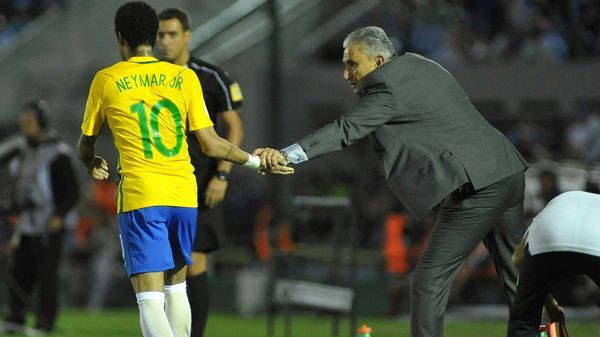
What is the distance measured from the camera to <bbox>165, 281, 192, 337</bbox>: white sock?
22.3 feet

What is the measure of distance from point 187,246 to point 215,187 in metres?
1.28

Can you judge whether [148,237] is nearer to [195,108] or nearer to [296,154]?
[195,108]

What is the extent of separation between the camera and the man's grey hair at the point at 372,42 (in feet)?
22.2

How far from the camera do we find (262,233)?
669 inches

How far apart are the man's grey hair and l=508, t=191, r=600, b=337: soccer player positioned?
1.32 meters

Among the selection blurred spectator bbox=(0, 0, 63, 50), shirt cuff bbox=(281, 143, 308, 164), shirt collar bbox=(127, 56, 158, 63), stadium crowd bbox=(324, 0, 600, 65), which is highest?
blurred spectator bbox=(0, 0, 63, 50)

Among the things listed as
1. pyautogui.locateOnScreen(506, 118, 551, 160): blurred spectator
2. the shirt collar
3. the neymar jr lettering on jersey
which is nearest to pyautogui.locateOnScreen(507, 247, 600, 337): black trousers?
the neymar jr lettering on jersey

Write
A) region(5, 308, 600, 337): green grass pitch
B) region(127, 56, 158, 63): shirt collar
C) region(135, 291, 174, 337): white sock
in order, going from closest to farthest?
region(135, 291, 174, 337): white sock
region(127, 56, 158, 63): shirt collar
region(5, 308, 600, 337): green grass pitch

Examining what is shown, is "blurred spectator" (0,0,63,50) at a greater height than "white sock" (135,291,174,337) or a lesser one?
greater

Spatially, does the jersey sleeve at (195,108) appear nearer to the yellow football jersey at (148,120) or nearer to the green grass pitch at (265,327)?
the yellow football jersey at (148,120)

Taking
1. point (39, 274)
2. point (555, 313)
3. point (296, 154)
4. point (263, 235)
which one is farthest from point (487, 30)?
point (296, 154)

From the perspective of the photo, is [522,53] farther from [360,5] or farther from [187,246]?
[187,246]

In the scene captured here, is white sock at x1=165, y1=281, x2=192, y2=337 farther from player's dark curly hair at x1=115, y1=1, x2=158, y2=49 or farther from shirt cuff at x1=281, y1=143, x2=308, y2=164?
player's dark curly hair at x1=115, y1=1, x2=158, y2=49

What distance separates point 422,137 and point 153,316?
1.69 metres
